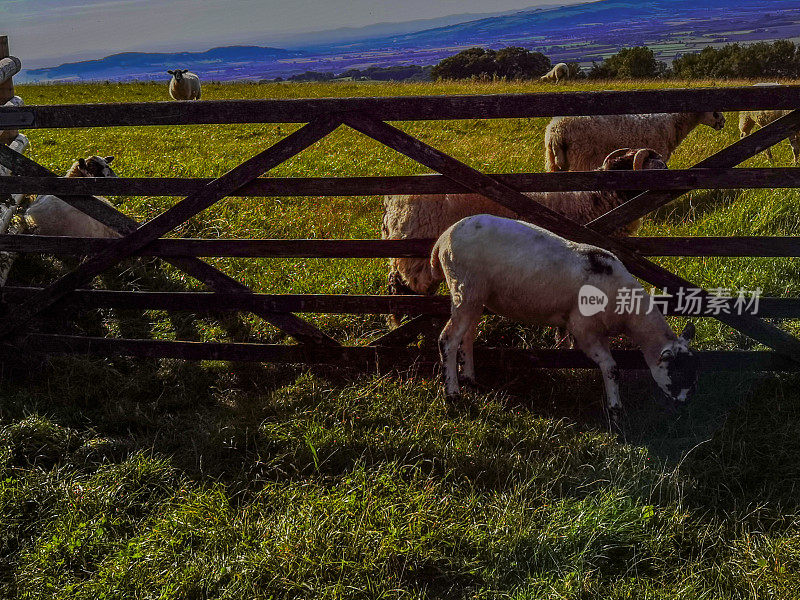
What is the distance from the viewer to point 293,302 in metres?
5.27

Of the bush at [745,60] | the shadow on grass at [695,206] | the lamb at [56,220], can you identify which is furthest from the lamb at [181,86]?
the bush at [745,60]

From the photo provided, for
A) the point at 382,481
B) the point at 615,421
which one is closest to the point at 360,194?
the point at 382,481

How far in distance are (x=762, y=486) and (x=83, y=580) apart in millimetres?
3737

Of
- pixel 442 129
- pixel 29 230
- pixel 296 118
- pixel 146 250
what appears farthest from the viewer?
pixel 442 129

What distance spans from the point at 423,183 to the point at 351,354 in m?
1.50

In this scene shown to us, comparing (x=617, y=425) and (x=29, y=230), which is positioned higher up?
(x=29, y=230)

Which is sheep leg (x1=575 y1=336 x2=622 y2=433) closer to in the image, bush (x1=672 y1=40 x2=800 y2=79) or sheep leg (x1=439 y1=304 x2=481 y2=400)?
sheep leg (x1=439 y1=304 x2=481 y2=400)

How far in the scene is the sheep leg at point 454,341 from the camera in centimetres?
477

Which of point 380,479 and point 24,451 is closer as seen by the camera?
point 380,479

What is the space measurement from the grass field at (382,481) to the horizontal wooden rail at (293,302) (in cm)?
51

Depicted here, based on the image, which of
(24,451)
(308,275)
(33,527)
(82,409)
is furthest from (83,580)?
(308,275)

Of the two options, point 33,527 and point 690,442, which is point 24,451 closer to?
point 33,527

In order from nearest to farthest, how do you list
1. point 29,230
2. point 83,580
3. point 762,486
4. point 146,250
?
1. point 83,580
2. point 762,486
3. point 146,250
4. point 29,230

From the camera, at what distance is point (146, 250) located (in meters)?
5.14
